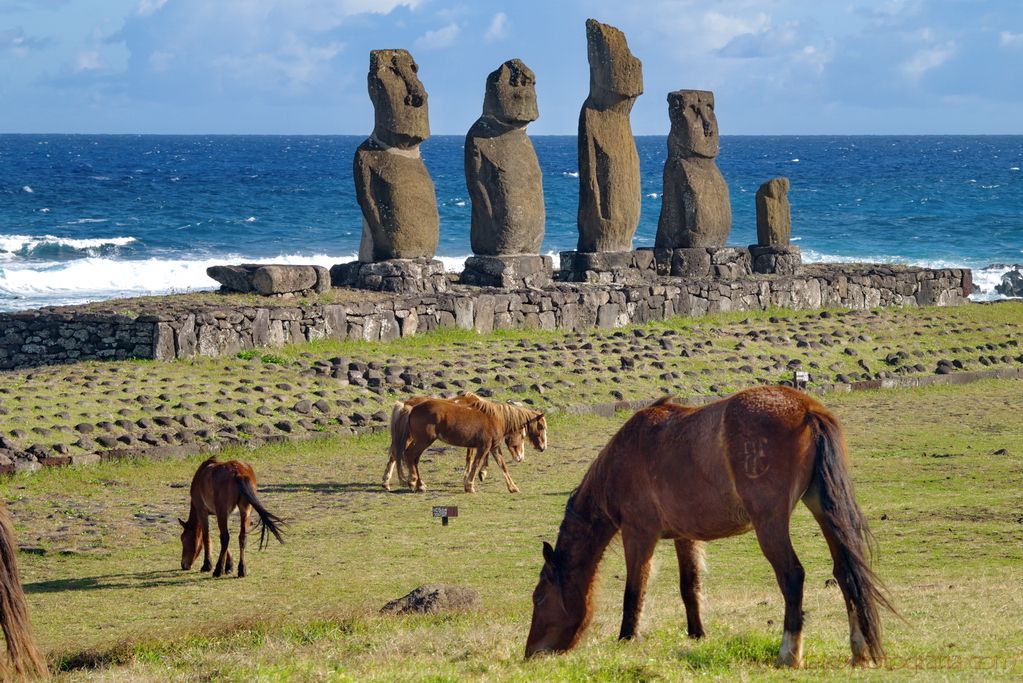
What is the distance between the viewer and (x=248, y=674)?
27.7ft

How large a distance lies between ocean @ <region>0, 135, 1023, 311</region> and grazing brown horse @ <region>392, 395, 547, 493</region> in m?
25.6

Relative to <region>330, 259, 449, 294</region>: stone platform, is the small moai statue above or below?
above

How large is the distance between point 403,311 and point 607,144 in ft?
19.7

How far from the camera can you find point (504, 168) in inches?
1021

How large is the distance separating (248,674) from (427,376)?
12218mm

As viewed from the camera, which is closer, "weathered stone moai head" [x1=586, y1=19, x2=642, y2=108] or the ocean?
"weathered stone moai head" [x1=586, y1=19, x2=642, y2=108]

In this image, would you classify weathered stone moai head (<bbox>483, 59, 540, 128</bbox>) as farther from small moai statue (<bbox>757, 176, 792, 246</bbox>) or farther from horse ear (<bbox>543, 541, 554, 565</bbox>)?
horse ear (<bbox>543, 541, 554, 565</bbox>)

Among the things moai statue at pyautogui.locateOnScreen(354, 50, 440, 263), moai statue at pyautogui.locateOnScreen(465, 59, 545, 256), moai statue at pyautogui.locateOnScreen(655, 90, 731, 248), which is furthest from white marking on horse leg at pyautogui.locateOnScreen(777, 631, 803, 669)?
moai statue at pyautogui.locateOnScreen(655, 90, 731, 248)

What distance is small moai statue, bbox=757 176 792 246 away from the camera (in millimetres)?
30172

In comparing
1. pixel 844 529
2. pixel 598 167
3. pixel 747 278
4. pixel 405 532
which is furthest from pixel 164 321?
pixel 844 529

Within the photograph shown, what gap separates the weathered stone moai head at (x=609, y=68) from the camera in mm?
26891

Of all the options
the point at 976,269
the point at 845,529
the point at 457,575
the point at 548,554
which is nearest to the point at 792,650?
the point at 845,529

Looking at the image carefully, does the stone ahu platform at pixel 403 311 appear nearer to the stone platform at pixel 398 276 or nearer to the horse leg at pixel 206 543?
the stone platform at pixel 398 276

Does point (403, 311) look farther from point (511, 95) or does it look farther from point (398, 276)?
point (511, 95)
